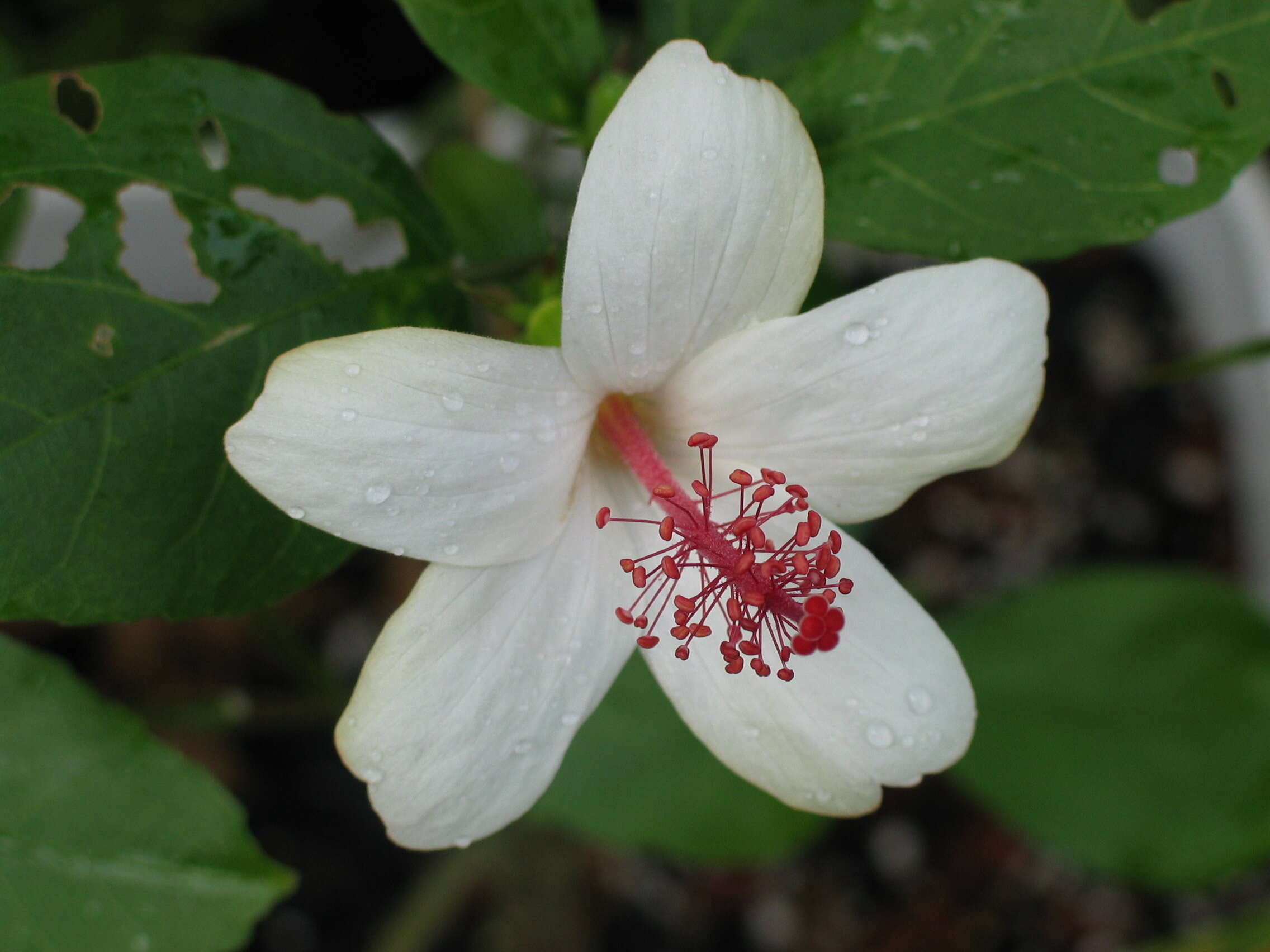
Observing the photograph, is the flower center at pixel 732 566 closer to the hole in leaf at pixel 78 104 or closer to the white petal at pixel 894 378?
the white petal at pixel 894 378

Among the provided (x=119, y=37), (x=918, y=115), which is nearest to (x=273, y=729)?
(x=119, y=37)

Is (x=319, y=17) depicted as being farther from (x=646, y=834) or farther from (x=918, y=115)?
(x=646, y=834)

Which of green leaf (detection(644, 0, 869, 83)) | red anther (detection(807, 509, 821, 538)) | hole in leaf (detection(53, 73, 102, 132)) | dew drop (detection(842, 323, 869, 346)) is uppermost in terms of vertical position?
green leaf (detection(644, 0, 869, 83))

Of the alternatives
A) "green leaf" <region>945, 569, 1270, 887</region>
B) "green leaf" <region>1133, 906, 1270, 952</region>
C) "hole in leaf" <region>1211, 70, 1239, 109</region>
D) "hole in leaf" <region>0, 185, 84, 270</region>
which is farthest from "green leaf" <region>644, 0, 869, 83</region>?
"green leaf" <region>1133, 906, 1270, 952</region>

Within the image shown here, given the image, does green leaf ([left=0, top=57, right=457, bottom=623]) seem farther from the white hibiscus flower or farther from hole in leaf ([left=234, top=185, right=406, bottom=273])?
hole in leaf ([left=234, top=185, right=406, bottom=273])

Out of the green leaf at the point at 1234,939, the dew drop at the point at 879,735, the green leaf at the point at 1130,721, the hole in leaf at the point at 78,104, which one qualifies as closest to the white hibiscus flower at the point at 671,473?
the dew drop at the point at 879,735

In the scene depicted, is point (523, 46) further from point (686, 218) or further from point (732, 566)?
point (732, 566)
